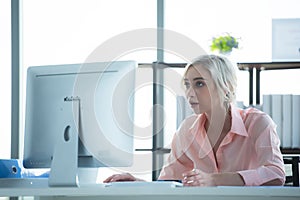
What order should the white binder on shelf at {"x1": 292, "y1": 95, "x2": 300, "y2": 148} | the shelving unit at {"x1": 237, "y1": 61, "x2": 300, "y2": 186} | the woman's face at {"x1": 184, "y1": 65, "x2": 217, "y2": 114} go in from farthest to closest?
the white binder on shelf at {"x1": 292, "y1": 95, "x2": 300, "y2": 148}, the shelving unit at {"x1": 237, "y1": 61, "x2": 300, "y2": 186}, the woman's face at {"x1": 184, "y1": 65, "x2": 217, "y2": 114}

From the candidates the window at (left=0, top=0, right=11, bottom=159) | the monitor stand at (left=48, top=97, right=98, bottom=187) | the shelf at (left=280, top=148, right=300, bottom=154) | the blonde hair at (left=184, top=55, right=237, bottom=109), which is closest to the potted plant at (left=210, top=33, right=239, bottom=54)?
the shelf at (left=280, top=148, right=300, bottom=154)

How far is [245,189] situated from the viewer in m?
1.65

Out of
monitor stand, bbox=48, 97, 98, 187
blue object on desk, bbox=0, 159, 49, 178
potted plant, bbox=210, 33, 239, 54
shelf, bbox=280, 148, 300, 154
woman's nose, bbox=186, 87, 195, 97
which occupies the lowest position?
shelf, bbox=280, 148, 300, 154

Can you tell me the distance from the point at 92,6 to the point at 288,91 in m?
1.54

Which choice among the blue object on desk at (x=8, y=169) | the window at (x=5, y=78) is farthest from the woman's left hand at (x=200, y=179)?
the window at (x=5, y=78)

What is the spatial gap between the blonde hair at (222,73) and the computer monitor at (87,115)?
0.57 metres

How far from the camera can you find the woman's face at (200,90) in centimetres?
241

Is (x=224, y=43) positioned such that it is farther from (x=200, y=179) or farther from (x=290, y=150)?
(x=200, y=179)

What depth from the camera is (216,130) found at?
8.02 feet

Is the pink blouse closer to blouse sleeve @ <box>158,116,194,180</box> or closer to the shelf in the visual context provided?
blouse sleeve @ <box>158,116,194,180</box>

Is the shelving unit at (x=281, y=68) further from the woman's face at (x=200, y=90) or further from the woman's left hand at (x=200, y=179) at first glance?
the woman's left hand at (x=200, y=179)

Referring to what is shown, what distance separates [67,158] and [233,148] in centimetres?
81

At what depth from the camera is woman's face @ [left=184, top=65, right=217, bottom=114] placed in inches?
94.7

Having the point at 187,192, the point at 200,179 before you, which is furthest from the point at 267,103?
the point at 187,192
